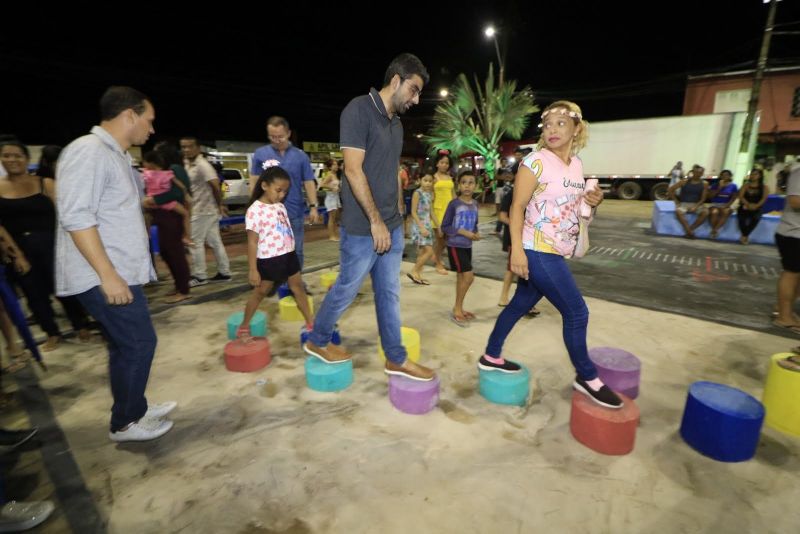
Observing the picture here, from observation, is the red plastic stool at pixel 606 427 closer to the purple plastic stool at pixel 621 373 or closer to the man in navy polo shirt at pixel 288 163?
the purple plastic stool at pixel 621 373

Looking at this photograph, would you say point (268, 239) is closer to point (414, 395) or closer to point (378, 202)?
point (378, 202)

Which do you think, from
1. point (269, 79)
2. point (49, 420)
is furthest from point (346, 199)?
point (269, 79)

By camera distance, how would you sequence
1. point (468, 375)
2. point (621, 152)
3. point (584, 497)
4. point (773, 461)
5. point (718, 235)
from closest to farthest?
point (584, 497) → point (773, 461) → point (468, 375) → point (718, 235) → point (621, 152)

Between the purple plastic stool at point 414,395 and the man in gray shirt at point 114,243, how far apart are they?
1.56m

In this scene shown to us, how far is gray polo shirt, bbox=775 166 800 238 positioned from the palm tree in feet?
51.9

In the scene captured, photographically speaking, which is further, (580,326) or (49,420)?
(49,420)

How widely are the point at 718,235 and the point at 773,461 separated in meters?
9.17

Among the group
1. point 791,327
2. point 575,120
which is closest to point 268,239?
point 575,120

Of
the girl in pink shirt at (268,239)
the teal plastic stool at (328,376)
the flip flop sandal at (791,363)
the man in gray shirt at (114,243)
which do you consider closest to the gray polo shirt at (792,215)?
the flip flop sandal at (791,363)

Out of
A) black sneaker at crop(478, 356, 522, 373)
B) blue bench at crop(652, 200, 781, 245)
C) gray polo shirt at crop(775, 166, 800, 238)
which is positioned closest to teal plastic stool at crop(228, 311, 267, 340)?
black sneaker at crop(478, 356, 522, 373)

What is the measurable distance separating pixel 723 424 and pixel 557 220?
148 cm

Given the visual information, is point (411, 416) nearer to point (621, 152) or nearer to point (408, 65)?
point (408, 65)

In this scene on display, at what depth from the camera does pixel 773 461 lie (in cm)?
229

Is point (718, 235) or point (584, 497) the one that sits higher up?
point (718, 235)
